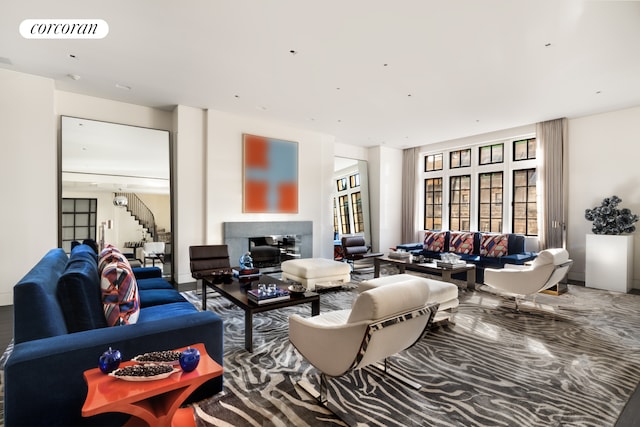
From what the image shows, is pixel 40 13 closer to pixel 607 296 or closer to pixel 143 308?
pixel 143 308

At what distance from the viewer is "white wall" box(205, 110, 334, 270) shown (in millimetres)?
5797

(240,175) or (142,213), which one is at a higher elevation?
(240,175)

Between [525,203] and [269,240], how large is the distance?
5.69 metres

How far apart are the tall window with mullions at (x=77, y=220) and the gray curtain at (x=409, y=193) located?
7.25m

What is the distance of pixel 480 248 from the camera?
6254 millimetres

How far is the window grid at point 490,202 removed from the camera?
23.6 feet

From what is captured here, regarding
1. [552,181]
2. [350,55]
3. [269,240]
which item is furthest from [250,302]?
[552,181]

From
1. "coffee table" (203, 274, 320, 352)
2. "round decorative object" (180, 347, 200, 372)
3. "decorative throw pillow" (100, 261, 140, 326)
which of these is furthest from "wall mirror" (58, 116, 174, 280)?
"round decorative object" (180, 347, 200, 372)

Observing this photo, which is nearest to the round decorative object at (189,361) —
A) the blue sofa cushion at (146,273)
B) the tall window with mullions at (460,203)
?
the blue sofa cushion at (146,273)

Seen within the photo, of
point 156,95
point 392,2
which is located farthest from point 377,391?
point 156,95

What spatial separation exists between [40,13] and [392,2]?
3347mm

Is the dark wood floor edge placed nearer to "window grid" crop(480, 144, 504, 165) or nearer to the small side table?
the small side table

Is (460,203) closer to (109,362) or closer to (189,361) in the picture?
(189,361)

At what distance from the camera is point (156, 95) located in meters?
5.02
